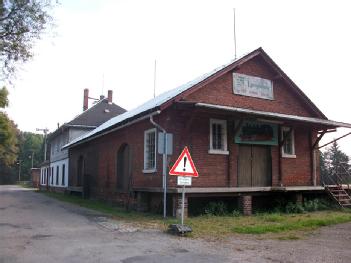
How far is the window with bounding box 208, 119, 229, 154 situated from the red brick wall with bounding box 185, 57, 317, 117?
81cm

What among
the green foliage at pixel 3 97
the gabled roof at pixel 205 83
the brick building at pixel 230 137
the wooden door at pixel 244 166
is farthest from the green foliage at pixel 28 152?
the wooden door at pixel 244 166

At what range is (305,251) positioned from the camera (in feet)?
27.6

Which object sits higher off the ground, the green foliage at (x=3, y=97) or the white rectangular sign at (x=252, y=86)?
the green foliage at (x=3, y=97)

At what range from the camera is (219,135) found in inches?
625

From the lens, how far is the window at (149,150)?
16109 mm

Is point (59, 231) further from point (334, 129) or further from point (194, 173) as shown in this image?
point (334, 129)

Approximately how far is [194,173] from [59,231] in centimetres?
384

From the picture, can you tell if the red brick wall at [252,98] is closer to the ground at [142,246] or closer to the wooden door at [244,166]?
the wooden door at [244,166]

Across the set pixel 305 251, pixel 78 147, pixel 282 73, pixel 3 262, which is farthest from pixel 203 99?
pixel 78 147

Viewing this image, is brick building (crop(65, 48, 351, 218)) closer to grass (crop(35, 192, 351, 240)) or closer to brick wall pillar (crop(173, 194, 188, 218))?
brick wall pillar (crop(173, 194, 188, 218))

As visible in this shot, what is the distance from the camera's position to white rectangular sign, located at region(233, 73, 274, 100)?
1678 centimetres

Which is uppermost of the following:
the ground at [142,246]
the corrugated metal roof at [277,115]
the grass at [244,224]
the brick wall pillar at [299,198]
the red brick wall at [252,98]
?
the red brick wall at [252,98]

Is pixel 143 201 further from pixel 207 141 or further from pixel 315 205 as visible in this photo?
pixel 315 205

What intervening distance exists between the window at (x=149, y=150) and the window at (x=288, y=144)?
5704 mm
